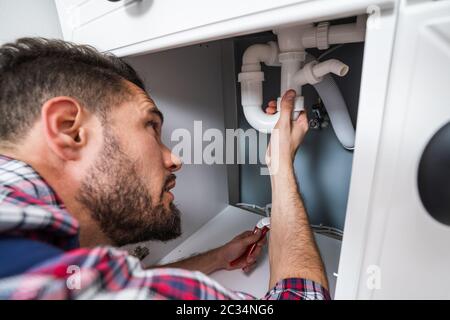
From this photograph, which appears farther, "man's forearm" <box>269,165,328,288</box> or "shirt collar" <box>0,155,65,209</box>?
"man's forearm" <box>269,165,328,288</box>

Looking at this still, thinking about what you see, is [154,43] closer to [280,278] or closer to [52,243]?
[52,243]

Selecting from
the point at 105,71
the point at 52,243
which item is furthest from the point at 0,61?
the point at 52,243

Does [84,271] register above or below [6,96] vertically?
below

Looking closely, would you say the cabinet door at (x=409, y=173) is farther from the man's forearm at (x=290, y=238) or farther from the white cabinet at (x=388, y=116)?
the man's forearm at (x=290, y=238)

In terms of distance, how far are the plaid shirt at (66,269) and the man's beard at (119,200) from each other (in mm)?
102

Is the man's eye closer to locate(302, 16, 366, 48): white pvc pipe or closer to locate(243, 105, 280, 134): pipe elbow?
locate(243, 105, 280, 134): pipe elbow

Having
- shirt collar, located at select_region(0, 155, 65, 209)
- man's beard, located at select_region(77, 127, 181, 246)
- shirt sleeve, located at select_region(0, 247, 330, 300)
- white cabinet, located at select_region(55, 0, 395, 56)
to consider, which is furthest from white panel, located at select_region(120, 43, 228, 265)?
shirt sleeve, located at select_region(0, 247, 330, 300)

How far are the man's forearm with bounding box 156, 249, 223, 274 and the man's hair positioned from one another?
56cm

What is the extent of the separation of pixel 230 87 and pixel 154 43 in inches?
24.8

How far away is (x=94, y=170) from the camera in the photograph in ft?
1.68

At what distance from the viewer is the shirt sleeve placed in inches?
10.3

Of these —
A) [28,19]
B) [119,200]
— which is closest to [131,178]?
[119,200]

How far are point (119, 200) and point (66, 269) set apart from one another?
281 millimetres

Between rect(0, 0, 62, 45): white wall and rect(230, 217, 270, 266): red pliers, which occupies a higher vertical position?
rect(0, 0, 62, 45): white wall
